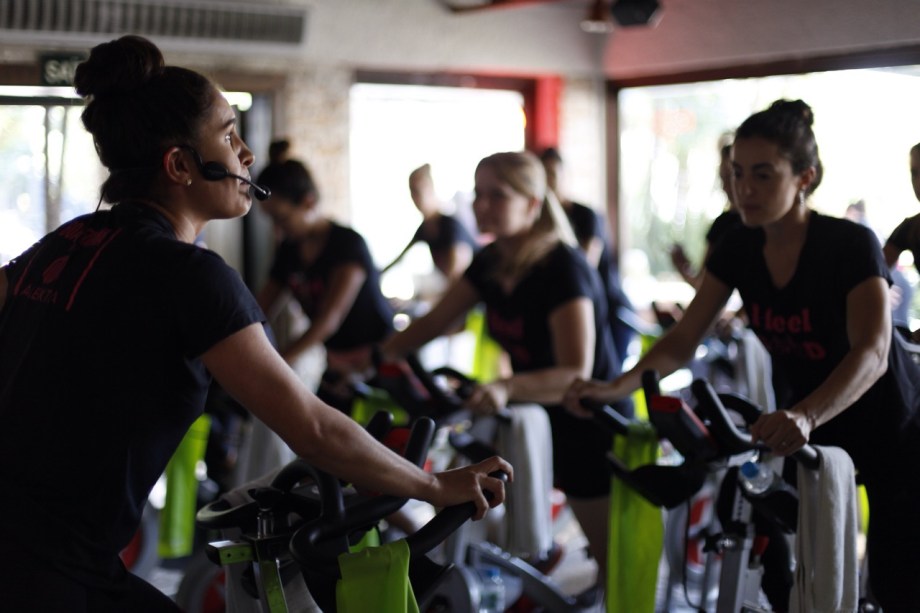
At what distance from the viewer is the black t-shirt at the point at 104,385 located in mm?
1520

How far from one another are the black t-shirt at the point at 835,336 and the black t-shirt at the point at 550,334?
0.74 metres

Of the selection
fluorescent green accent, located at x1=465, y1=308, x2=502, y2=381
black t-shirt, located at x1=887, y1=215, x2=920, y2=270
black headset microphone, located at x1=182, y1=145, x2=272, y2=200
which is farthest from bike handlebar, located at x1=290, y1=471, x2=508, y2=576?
fluorescent green accent, located at x1=465, y1=308, x2=502, y2=381

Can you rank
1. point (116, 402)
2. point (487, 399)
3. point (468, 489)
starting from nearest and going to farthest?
point (116, 402) < point (468, 489) < point (487, 399)

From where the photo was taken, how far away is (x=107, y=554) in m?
1.58

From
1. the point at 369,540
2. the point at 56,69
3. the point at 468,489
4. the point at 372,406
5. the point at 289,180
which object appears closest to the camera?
the point at 468,489

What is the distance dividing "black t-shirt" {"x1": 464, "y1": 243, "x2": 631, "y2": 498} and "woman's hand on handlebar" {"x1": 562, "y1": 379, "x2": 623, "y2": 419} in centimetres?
44

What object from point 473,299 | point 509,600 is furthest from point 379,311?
point 509,600

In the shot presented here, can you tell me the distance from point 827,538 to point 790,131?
833mm

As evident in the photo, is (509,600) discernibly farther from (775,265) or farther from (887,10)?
(887,10)

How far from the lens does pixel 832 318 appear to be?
88.7 inches

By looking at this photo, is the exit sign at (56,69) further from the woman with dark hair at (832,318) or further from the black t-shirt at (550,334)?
the woman with dark hair at (832,318)

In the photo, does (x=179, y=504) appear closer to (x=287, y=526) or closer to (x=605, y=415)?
(x=605, y=415)

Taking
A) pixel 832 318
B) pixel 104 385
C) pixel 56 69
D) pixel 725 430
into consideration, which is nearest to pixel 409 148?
pixel 56 69

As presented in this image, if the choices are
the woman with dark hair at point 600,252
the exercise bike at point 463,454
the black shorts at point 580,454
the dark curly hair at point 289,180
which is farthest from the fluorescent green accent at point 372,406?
the woman with dark hair at point 600,252
